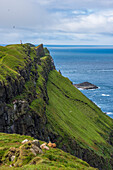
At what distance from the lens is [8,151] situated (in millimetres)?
29781

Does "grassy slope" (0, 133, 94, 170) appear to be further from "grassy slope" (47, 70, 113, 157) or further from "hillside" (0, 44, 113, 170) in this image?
"grassy slope" (47, 70, 113, 157)

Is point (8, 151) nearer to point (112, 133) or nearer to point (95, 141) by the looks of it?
point (95, 141)

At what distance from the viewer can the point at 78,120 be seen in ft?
318

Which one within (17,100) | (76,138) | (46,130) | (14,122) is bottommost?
(76,138)

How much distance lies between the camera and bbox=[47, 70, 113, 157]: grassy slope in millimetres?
77431

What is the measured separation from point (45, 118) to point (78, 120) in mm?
34712

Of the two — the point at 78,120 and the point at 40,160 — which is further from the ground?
the point at 40,160

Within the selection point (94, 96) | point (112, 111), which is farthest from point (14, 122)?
point (94, 96)

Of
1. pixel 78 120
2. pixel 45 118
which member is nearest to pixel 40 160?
pixel 45 118

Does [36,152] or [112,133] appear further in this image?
[112,133]

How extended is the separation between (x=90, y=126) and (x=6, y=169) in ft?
257

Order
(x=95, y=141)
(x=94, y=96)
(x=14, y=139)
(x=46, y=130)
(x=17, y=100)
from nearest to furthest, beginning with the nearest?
(x=14, y=139), (x=17, y=100), (x=46, y=130), (x=95, y=141), (x=94, y=96)

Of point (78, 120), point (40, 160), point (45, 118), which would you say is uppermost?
point (40, 160)

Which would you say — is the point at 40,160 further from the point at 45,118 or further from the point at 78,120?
the point at 78,120
